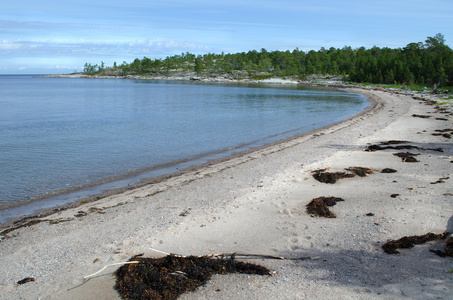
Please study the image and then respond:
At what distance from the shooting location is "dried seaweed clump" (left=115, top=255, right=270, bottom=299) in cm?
498

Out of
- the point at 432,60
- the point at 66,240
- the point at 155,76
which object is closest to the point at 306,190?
the point at 66,240

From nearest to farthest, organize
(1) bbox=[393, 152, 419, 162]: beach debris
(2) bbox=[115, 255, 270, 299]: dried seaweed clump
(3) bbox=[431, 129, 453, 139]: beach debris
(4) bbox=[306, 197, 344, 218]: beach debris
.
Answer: (2) bbox=[115, 255, 270, 299]: dried seaweed clump < (4) bbox=[306, 197, 344, 218]: beach debris < (1) bbox=[393, 152, 419, 162]: beach debris < (3) bbox=[431, 129, 453, 139]: beach debris

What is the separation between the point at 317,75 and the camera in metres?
148

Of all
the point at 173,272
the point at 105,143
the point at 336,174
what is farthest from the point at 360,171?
the point at 105,143

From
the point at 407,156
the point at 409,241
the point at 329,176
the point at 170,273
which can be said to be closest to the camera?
the point at 170,273

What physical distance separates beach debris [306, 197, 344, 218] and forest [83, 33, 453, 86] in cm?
7066

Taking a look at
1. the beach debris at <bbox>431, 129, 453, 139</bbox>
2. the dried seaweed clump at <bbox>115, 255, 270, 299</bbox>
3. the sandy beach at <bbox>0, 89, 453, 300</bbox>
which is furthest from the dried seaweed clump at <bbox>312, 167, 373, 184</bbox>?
the beach debris at <bbox>431, 129, 453, 139</bbox>

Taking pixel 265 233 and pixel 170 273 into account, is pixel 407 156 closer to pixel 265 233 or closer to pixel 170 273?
pixel 265 233

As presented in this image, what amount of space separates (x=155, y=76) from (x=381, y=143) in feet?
611

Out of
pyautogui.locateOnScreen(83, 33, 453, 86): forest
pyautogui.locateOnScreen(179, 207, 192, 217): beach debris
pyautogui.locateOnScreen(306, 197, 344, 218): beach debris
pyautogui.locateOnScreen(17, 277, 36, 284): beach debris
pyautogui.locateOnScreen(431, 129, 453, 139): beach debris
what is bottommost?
pyautogui.locateOnScreen(17, 277, 36, 284): beach debris

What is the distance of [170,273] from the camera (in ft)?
17.5

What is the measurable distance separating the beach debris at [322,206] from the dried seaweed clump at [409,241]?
1.68 m

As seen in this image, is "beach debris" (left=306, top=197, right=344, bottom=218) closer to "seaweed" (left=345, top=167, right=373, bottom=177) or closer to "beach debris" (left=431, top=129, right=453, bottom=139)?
"seaweed" (left=345, top=167, right=373, bottom=177)

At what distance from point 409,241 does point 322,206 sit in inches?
90.6
